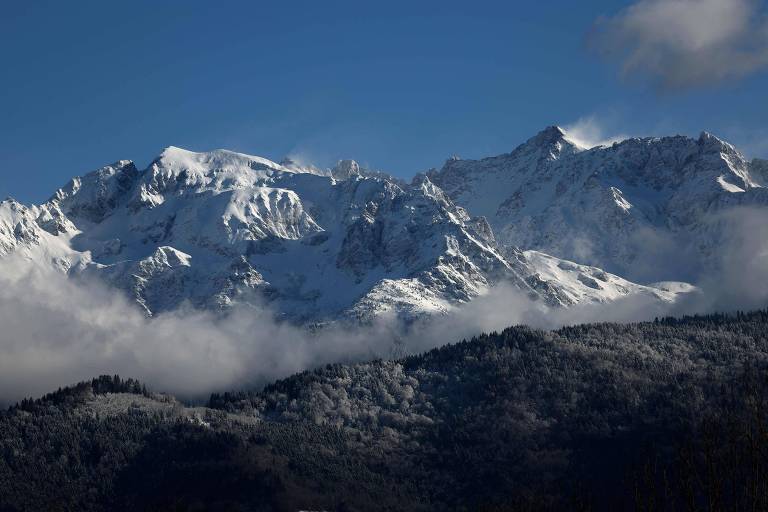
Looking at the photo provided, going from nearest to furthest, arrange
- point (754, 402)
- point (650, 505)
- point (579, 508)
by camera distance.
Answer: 1. point (754, 402)
2. point (650, 505)
3. point (579, 508)

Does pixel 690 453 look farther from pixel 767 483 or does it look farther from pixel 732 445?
pixel 767 483

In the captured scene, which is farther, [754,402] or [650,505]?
[650,505]

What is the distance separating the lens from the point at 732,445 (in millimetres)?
125688

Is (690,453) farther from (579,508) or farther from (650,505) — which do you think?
(579,508)

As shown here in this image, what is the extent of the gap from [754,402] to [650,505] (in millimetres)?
22948

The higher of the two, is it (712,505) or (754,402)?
(754,402)

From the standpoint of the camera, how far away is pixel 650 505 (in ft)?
450

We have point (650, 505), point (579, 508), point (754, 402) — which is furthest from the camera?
point (579, 508)

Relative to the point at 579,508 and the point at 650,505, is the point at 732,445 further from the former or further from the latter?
the point at 579,508

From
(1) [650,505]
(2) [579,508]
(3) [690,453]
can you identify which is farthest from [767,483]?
(2) [579,508]

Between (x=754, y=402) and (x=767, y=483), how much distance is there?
76.9ft

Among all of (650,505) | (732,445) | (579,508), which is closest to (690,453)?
(732,445)

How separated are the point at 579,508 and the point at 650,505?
4172cm

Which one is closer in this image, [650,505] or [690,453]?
[690,453]
